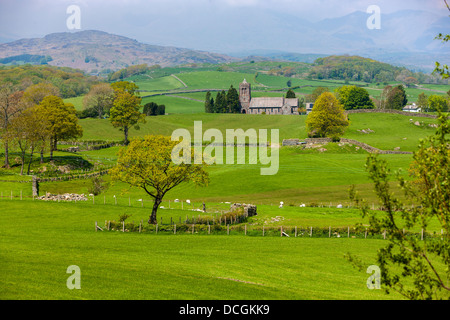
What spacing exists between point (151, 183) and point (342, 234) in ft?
75.4

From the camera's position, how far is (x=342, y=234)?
5025 centimetres

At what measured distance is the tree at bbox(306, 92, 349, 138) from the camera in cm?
12900

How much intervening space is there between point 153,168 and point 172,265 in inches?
928

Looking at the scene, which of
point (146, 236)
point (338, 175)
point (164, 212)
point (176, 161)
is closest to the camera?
point (146, 236)

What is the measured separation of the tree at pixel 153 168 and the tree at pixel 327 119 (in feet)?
260

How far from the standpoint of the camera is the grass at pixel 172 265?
2509 cm

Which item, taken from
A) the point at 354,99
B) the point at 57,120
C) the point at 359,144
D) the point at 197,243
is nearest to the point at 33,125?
the point at 57,120

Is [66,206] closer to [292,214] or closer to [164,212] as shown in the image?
[164,212]

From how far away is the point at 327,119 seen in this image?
130 metres

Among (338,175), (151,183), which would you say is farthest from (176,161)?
(338,175)

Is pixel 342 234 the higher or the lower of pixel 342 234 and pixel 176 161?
the lower

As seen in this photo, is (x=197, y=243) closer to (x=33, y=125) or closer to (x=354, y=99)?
(x=33, y=125)

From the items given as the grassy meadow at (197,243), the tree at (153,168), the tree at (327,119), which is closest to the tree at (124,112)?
the grassy meadow at (197,243)

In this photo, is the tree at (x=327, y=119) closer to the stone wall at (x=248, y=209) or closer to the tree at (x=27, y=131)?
the stone wall at (x=248, y=209)
